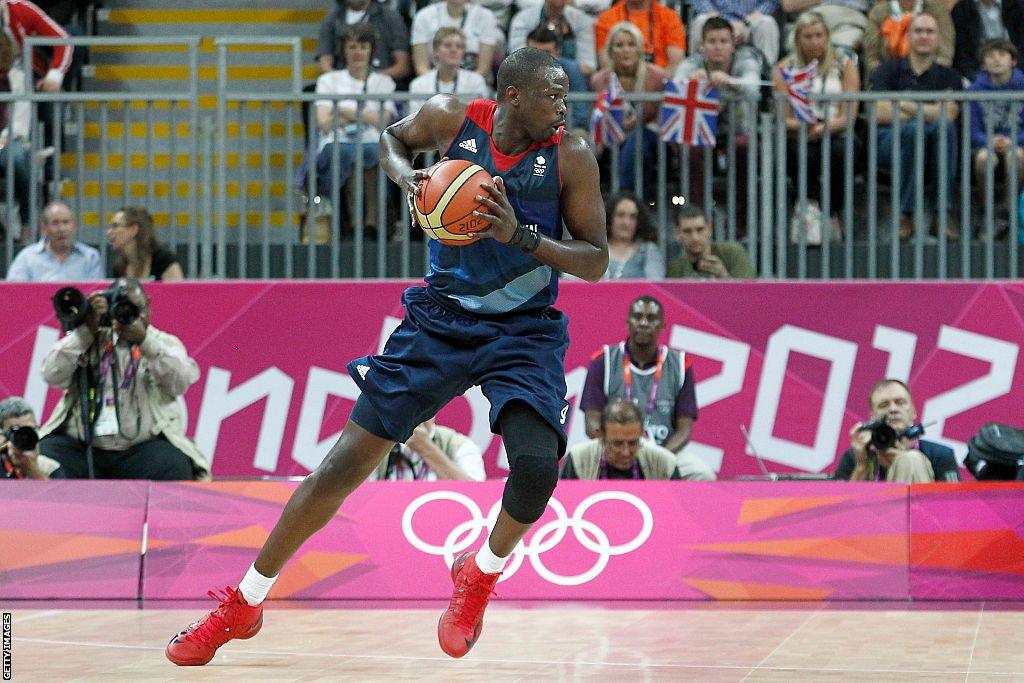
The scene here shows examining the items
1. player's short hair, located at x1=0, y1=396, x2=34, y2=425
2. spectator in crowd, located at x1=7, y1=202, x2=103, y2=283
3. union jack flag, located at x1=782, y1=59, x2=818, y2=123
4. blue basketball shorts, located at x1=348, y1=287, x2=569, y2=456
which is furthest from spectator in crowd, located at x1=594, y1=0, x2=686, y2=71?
blue basketball shorts, located at x1=348, y1=287, x2=569, y2=456

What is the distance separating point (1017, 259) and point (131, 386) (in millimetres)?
6111

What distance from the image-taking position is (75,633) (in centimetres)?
712

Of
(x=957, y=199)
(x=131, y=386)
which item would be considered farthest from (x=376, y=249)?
(x=957, y=199)

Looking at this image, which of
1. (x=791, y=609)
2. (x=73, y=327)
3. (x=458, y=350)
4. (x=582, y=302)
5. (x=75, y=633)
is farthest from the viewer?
(x=582, y=302)

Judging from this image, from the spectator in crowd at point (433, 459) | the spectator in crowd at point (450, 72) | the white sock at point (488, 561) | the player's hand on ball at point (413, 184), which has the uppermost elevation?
the spectator in crowd at point (450, 72)

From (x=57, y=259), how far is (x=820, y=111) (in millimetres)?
5515

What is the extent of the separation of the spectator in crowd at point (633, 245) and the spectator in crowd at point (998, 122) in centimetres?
233

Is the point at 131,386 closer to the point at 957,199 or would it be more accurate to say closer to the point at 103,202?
the point at 103,202

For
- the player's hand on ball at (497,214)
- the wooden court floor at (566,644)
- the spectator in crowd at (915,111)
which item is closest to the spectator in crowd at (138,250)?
the wooden court floor at (566,644)

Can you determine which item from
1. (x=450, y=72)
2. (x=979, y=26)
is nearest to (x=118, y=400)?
(x=450, y=72)

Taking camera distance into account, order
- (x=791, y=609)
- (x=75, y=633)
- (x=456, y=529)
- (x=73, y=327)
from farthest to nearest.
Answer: (x=73, y=327)
(x=456, y=529)
(x=791, y=609)
(x=75, y=633)

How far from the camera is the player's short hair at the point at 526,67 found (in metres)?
5.70

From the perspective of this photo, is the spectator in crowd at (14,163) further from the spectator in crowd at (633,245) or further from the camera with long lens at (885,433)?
the camera with long lens at (885,433)

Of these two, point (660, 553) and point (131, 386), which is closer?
point (660, 553)
